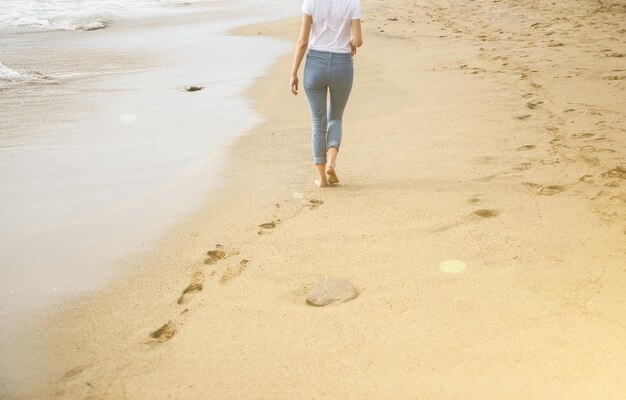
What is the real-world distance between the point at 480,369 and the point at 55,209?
10.8ft

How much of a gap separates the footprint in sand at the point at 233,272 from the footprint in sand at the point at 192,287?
13cm

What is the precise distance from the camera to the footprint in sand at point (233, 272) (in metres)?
3.39

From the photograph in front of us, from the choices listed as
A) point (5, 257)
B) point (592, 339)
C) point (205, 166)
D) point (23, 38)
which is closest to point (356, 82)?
point (205, 166)

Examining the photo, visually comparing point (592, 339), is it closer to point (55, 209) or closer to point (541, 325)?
point (541, 325)

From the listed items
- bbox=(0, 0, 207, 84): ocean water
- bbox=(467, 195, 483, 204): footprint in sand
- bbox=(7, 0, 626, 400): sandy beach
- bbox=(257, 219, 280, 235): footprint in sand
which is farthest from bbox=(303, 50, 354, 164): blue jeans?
bbox=(0, 0, 207, 84): ocean water

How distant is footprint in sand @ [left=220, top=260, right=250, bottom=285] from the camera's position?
11.1 ft

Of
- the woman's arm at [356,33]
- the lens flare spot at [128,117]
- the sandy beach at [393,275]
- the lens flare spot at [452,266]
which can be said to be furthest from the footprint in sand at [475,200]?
the lens flare spot at [128,117]

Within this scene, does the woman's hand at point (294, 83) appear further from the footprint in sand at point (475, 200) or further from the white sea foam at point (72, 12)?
the white sea foam at point (72, 12)

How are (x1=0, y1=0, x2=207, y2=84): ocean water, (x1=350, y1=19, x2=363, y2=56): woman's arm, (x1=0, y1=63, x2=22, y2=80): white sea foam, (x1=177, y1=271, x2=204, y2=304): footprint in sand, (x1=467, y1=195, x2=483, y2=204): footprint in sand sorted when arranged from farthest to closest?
(x1=0, y1=0, x2=207, y2=84): ocean water < (x1=0, y1=63, x2=22, y2=80): white sea foam < (x1=350, y1=19, x2=363, y2=56): woman's arm < (x1=467, y1=195, x2=483, y2=204): footprint in sand < (x1=177, y1=271, x2=204, y2=304): footprint in sand

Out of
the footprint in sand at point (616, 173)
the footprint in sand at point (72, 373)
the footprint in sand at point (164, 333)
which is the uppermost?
the footprint in sand at point (616, 173)

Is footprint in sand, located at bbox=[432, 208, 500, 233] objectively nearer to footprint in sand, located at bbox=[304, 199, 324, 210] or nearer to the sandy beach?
the sandy beach

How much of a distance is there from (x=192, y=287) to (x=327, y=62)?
2.09 meters

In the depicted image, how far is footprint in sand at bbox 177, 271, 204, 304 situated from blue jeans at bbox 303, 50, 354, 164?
1.66 meters

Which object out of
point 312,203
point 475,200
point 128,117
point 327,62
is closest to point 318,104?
point 327,62
